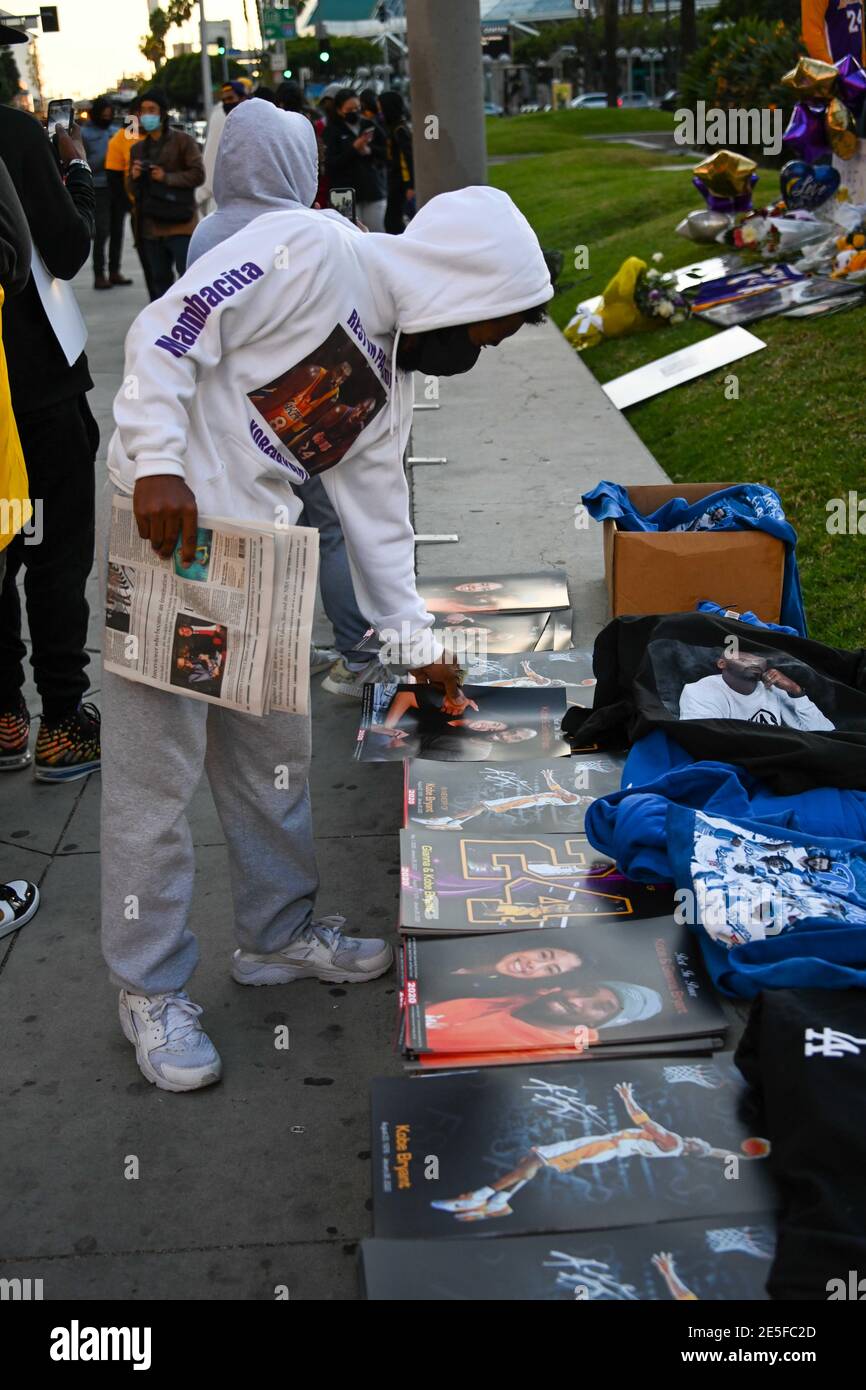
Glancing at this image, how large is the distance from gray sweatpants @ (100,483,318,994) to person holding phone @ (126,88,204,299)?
7915mm

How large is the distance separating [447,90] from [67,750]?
4.03 meters

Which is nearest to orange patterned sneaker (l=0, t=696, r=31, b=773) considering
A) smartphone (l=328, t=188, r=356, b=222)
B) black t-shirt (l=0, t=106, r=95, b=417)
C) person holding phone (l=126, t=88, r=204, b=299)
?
black t-shirt (l=0, t=106, r=95, b=417)

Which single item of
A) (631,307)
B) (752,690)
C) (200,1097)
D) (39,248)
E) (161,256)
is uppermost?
(39,248)

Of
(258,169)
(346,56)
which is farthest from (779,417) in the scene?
(346,56)

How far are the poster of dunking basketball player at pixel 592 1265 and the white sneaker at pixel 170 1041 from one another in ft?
2.35

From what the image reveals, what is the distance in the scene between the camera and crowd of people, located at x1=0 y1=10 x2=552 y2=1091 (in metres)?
2.22

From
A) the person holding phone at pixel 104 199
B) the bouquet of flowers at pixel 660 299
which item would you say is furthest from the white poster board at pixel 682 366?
the person holding phone at pixel 104 199

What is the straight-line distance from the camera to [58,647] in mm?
3752

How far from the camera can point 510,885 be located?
284cm

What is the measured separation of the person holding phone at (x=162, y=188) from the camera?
987 centimetres

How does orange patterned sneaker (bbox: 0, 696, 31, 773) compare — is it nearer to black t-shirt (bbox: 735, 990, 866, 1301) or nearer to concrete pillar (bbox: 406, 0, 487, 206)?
black t-shirt (bbox: 735, 990, 866, 1301)

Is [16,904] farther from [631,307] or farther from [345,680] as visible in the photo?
[631,307]

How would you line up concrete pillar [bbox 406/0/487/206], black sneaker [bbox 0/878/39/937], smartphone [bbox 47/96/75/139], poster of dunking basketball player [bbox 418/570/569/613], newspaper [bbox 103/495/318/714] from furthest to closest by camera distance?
concrete pillar [bbox 406/0/487/206], poster of dunking basketball player [bbox 418/570/569/613], smartphone [bbox 47/96/75/139], black sneaker [bbox 0/878/39/937], newspaper [bbox 103/495/318/714]

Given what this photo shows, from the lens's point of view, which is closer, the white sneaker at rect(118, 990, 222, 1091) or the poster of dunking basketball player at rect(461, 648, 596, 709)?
the white sneaker at rect(118, 990, 222, 1091)
